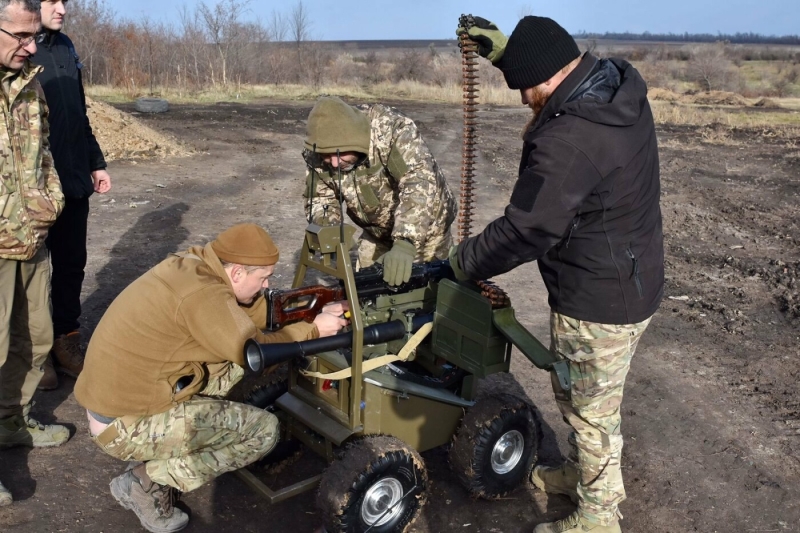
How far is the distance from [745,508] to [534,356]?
1787 millimetres

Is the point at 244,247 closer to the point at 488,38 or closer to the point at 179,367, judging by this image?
the point at 179,367

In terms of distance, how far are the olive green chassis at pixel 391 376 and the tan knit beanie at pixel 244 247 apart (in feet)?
0.95

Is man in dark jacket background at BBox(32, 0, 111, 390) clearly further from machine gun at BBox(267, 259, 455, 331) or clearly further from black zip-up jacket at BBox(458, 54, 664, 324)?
black zip-up jacket at BBox(458, 54, 664, 324)

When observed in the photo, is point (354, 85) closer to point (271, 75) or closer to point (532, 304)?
point (271, 75)

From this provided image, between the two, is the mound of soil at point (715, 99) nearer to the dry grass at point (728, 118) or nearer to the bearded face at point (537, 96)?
the dry grass at point (728, 118)

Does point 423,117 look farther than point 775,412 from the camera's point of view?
Yes

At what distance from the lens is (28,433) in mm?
4633

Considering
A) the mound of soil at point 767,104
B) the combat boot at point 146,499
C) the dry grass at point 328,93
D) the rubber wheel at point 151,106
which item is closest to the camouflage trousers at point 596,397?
the combat boot at point 146,499

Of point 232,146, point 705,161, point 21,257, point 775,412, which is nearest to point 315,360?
point 21,257

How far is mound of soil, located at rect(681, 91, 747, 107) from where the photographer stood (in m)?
34.0

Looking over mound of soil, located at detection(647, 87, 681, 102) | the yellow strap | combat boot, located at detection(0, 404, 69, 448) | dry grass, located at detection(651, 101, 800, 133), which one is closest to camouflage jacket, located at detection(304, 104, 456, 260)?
the yellow strap

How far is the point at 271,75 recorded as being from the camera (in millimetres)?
38812

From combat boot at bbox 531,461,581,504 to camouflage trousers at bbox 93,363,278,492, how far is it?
163cm

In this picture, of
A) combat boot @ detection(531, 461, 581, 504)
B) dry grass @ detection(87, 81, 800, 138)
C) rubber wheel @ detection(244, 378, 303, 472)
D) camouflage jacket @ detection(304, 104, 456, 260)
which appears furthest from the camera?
dry grass @ detection(87, 81, 800, 138)
